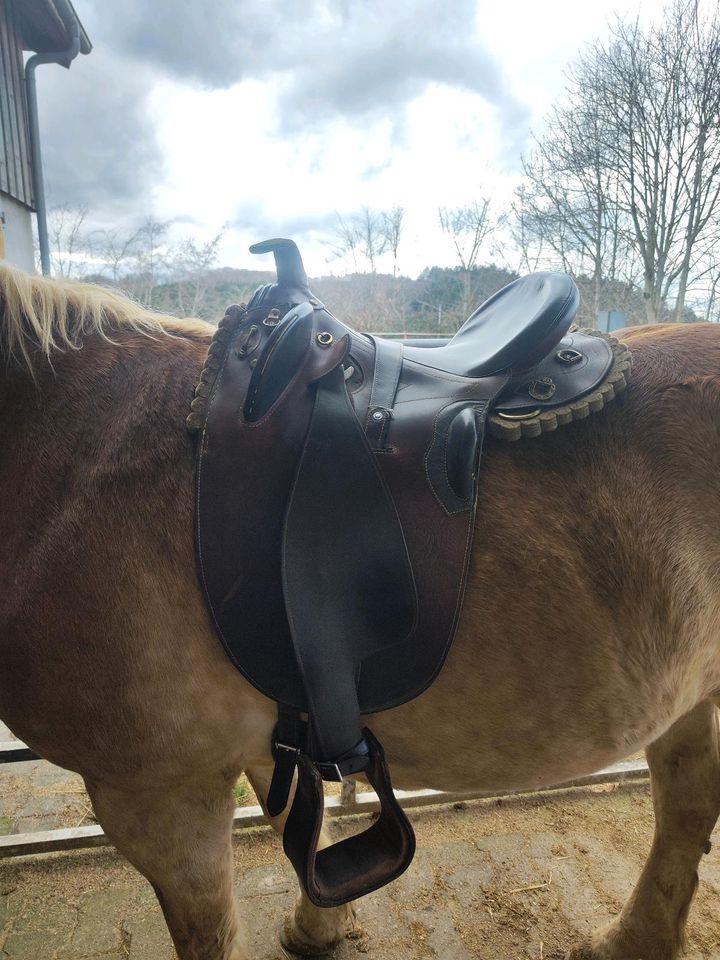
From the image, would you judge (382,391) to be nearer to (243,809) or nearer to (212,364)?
(212,364)

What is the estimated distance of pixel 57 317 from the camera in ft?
3.53

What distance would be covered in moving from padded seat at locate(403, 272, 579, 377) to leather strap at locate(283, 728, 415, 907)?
2.31 ft

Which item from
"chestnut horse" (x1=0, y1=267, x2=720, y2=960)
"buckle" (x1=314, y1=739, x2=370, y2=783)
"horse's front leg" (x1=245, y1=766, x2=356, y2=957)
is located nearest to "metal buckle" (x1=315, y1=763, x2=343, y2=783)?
"buckle" (x1=314, y1=739, x2=370, y2=783)

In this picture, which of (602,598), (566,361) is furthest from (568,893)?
(566,361)

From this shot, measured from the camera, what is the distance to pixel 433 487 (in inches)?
36.0

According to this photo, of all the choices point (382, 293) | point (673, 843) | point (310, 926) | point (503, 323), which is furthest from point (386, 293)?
point (310, 926)

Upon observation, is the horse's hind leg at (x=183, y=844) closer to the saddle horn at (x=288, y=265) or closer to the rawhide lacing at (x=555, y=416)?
the rawhide lacing at (x=555, y=416)

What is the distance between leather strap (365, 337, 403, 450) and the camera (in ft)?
3.08

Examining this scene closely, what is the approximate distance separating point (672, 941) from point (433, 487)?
157 centimetres

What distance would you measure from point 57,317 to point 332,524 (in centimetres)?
69

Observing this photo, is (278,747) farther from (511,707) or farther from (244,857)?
(244,857)

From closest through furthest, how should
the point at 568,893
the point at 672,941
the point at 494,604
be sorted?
the point at 494,604 → the point at 672,941 → the point at 568,893

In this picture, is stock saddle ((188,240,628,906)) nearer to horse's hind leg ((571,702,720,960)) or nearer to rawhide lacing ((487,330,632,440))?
rawhide lacing ((487,330,632,440))

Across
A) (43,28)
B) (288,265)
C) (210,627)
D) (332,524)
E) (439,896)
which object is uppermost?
(43,28)
